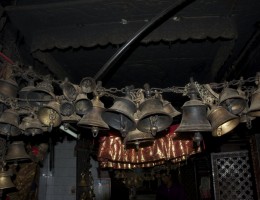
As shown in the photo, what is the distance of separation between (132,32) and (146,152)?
160 inches

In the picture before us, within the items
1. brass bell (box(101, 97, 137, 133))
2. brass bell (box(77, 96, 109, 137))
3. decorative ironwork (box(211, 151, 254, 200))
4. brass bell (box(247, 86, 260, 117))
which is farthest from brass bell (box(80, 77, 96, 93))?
decorative ironwork (box(211, 151, 254, 200))

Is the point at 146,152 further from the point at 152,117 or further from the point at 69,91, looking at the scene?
the point at 69,91

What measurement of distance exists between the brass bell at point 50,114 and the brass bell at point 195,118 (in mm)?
1702

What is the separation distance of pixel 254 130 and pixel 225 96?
3449 mm

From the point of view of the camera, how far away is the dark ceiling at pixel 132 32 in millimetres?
4781

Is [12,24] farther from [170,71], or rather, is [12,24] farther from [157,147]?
[157,147]

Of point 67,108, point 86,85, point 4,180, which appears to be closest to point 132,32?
point 86,85

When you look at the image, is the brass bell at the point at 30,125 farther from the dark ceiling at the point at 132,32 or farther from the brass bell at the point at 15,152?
the dark ceiling at the point at 132,32

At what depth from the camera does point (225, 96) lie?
3867 millimetres

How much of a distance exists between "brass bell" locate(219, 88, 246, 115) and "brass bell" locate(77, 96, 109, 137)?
1645 mm

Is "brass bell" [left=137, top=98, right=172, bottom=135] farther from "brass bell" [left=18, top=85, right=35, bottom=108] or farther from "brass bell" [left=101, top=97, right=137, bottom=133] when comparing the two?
"brass bell" [left=18, top=85, right=35, bottom=108]

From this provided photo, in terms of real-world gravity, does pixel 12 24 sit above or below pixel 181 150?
above

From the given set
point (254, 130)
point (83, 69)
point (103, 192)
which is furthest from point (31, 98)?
point (103, 192)

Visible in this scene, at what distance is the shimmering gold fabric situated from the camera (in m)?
7.78
